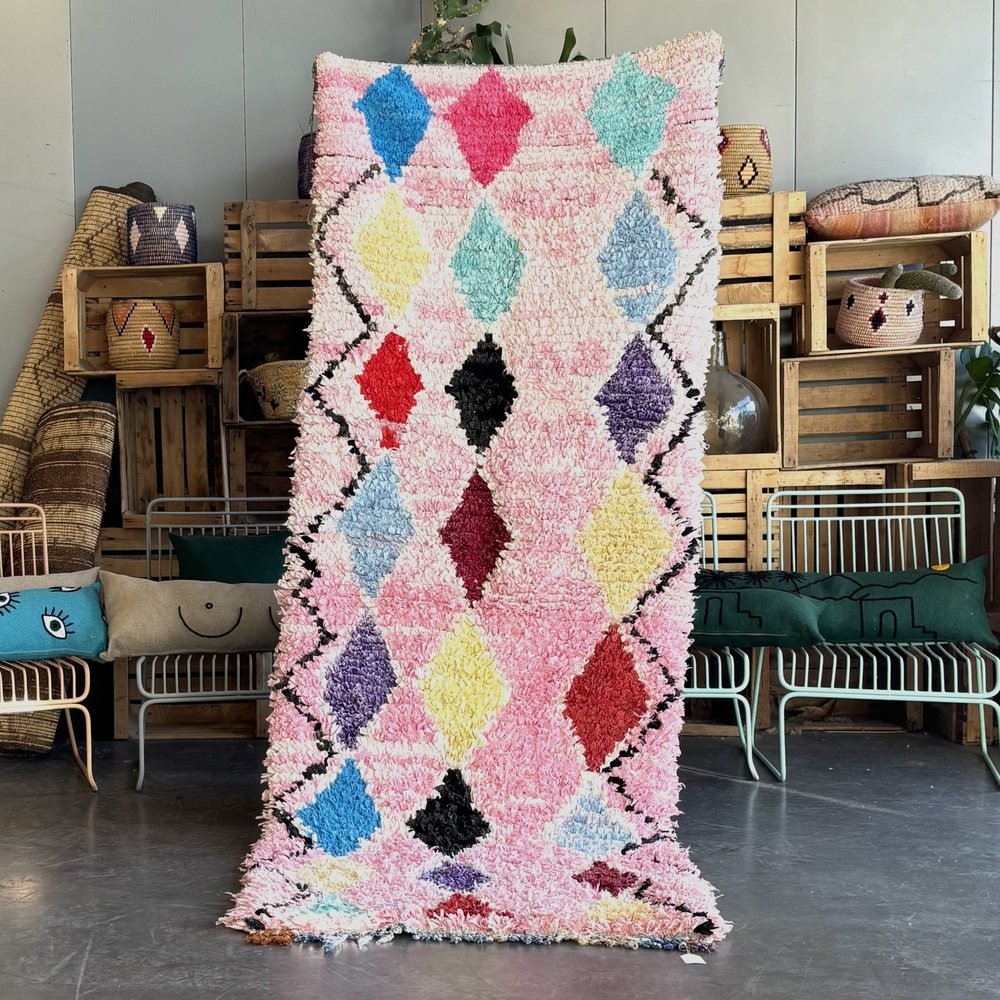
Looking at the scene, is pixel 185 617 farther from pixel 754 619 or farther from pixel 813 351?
pixel 813 351

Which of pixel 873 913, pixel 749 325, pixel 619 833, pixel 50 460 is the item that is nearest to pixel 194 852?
pixel 619 833

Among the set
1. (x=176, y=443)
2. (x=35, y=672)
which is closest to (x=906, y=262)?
(x=176, y=443)

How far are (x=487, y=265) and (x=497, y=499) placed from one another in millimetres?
500

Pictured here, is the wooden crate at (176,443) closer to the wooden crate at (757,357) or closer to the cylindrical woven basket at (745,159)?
the wooden crate at (757,357)

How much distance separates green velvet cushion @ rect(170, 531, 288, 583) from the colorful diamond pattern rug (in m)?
1.29

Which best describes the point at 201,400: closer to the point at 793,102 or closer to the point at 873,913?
the point at 793,102

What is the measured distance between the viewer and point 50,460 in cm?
389

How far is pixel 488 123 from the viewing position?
2.24 m

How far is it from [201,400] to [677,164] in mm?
2545

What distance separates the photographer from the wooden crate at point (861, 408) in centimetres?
392

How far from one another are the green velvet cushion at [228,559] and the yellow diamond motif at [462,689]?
4.62ft

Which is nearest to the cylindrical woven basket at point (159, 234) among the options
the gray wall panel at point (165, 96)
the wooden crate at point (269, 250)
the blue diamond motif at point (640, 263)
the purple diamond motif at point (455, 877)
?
the wooden crate at point (269, 250)

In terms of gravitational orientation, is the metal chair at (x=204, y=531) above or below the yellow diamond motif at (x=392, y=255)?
below

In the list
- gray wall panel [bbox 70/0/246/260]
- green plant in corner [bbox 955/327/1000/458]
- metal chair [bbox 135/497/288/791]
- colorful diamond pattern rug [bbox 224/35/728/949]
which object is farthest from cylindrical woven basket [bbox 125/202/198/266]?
green plant in corner [bbox 955/327/1000/458]
